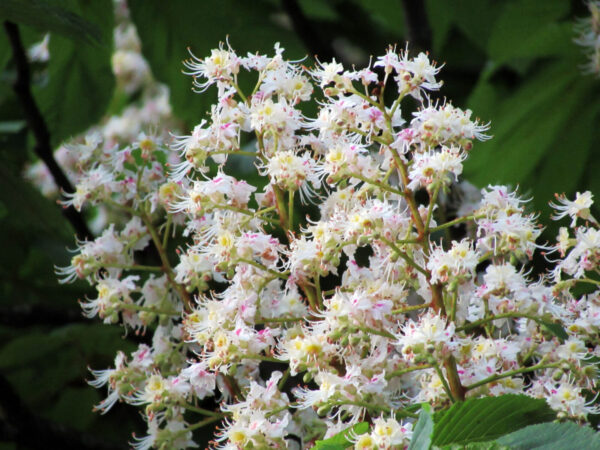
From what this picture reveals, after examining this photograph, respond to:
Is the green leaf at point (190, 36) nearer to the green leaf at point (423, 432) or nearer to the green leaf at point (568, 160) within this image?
the green leaf at point (568, 160)

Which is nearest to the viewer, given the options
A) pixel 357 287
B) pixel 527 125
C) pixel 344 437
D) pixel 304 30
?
pixel 344 437

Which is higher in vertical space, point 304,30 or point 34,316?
point 304,30

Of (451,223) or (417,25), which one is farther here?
(417,25)

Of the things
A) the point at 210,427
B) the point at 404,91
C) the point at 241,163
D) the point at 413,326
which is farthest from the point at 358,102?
the point at 241,163

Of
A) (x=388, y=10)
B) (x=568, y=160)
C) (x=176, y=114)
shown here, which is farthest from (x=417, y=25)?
(x=176, y=114)

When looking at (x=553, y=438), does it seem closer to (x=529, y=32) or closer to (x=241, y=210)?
(x=241, y=210)

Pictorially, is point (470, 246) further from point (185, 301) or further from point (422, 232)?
point (185, 301)

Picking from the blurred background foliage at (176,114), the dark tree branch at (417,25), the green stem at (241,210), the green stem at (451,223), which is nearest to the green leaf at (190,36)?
the blurred background foliage at (176,114)
